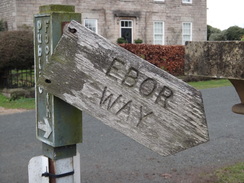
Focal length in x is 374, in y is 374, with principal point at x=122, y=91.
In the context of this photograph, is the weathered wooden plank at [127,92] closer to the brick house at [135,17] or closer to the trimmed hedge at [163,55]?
the trimmed hedge at [163,55]

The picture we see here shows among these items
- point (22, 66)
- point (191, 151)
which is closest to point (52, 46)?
point (191, 151)

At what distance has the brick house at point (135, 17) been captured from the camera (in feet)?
65.3

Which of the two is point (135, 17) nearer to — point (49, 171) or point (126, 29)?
point (126, 29)

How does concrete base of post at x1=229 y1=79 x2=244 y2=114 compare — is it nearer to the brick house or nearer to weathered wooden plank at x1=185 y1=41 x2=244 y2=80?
weathered wooden plank at x1=185 y1=41 x2=244 y2=80

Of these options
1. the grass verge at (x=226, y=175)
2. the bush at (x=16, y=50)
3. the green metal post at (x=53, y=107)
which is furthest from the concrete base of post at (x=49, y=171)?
the bush at (x=16, y=50)

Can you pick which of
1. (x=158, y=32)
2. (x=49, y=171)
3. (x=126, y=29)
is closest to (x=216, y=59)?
(x=49, y=171)

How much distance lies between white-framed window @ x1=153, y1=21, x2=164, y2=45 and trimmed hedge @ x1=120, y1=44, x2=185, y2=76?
7207 mm

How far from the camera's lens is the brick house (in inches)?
784

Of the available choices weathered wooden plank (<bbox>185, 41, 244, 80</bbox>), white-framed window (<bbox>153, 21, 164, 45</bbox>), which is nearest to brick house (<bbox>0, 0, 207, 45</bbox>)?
white-framed window (<bbox>153, 21, 164, 45</bbox>)

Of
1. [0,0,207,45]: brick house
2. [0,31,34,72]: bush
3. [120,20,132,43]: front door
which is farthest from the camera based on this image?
[120,20,132,43]: front door

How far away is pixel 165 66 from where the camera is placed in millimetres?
17516

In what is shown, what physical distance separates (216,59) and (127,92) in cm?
50

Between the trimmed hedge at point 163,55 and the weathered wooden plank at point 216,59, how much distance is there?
1471cm

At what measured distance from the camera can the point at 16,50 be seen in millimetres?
12477
